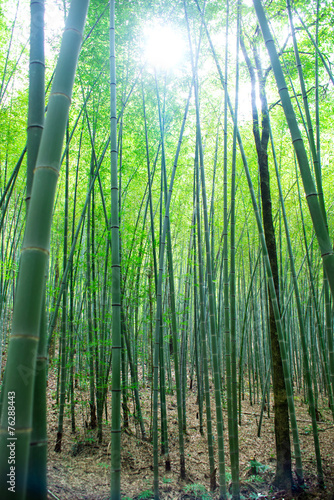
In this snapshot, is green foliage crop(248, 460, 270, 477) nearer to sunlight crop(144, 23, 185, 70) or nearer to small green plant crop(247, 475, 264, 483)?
small green plant crop(247, 475, 264, 483)

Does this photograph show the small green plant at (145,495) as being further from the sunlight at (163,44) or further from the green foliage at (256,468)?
the sunlight at (163,44)

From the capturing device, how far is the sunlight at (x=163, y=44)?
10.6ft

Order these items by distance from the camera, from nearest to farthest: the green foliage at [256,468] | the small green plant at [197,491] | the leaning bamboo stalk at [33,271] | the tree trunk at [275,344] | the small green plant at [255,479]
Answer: the leaning bamboo stalk at [33,271], the small green plant at [197,491], the tree trunk at [275,344], the small green plant at [255,479], the green foliage at [256,468]

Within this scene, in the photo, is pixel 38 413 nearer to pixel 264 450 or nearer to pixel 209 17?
pixel 209 17

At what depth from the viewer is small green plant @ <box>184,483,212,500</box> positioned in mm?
2788

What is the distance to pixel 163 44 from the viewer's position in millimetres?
3279

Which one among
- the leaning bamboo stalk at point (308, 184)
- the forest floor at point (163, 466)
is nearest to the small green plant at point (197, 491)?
the forest floor at point (163, 466)

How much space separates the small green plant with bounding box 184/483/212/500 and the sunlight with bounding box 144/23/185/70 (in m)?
3.92

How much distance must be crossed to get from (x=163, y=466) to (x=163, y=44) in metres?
4.29

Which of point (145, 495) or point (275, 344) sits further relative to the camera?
point (275, 344)

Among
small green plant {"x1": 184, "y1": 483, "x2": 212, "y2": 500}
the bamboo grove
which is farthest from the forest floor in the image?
the bamboo grove

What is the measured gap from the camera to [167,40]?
3.28 meters

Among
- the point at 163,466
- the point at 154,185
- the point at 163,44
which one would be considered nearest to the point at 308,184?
the point at 163,44

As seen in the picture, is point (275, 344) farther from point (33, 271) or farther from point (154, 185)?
point (154, 185)
